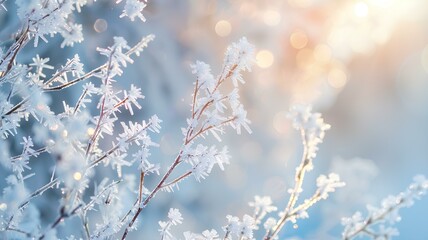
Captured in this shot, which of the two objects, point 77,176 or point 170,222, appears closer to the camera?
point 77,176

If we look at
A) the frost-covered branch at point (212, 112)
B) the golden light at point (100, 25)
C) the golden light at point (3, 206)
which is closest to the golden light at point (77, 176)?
the frost-covered branch at point (212, 112)

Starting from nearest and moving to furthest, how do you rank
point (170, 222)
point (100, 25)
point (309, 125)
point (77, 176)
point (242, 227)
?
1. point (77, 176)
2. point (309, 125)
3. point (242, 227)
4. point (170, 222)
5. point (100, 25)

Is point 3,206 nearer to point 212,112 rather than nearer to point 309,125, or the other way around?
point 212,112

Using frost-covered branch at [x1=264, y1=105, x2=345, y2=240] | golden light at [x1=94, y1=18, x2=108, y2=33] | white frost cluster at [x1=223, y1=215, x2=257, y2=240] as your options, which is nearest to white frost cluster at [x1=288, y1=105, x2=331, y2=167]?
frost-covered branch at [x1=264, y1=105, x2=345, y2=240]

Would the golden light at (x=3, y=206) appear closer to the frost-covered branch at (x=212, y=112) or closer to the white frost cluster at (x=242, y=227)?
the frost-covered branch at (x=212, y=112)

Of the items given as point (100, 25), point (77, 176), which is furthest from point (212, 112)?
point (100, 25)

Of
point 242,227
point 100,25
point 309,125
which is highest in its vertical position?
point 100,25

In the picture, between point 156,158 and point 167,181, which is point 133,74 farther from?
point 167,181

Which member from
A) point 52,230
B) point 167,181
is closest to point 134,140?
point 167,181
